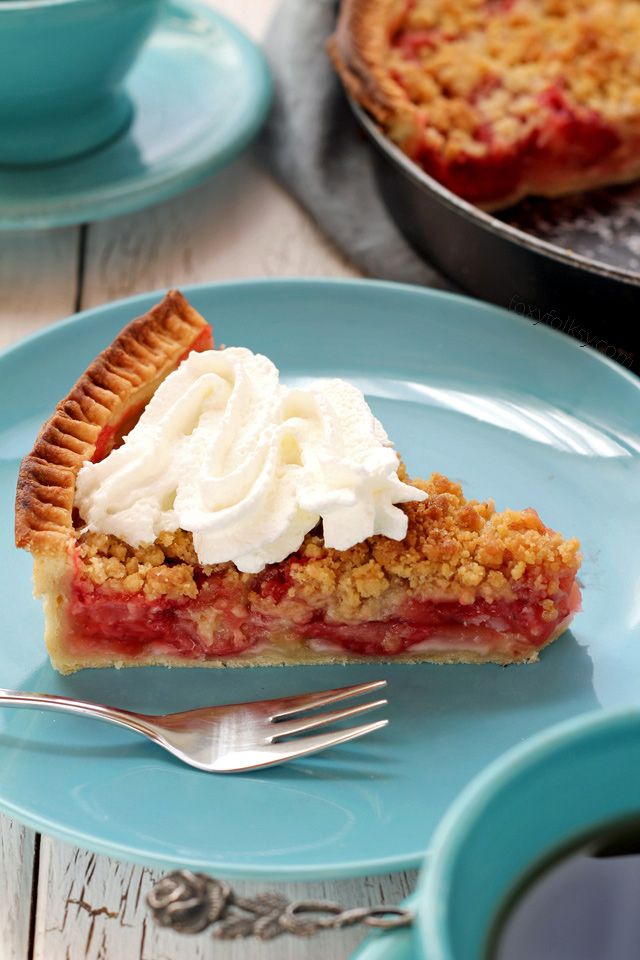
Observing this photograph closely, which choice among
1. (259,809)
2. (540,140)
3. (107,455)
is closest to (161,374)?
(107,455)

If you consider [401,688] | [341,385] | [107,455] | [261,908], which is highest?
[261,908]

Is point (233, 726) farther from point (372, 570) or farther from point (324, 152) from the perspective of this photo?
point (324, 152)

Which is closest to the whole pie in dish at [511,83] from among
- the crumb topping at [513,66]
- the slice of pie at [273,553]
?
the crumb topping at [513,66]

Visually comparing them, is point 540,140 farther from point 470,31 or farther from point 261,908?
point 261,908

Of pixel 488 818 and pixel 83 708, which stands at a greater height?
pixel 488 818

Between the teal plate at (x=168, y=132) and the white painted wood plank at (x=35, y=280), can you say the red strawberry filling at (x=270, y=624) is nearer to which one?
the white painted wood plank at (x=35, y=280)

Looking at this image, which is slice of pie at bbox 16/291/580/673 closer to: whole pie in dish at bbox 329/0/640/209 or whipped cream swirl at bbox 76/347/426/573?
whipped cream swirl at bbox 76/347/426/573

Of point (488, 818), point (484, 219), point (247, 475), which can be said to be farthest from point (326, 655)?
→ point (484, 219)
